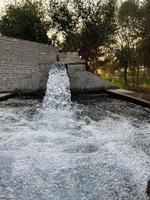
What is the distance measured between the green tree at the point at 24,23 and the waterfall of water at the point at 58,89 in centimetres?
903

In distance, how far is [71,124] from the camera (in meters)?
5.92

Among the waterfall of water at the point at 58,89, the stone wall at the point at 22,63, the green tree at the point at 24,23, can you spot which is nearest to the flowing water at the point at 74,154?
the waterfall of water at the point at 58,89

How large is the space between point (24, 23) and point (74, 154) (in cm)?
1551

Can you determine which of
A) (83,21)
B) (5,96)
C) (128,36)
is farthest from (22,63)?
(128,36)

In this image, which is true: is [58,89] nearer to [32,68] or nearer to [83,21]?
[32,68]

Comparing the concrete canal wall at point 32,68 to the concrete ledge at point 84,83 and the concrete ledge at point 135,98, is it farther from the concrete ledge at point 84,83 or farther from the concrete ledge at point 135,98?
the concrete ledge at point 135,98

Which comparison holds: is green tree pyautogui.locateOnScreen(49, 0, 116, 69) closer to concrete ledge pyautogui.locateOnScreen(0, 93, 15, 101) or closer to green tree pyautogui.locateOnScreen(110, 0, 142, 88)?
green tree pyautogui.locateOnScreen(110, 0, 142, 88)

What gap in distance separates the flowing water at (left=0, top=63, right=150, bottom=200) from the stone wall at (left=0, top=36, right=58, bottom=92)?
10.7ft

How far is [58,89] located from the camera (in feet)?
31.4

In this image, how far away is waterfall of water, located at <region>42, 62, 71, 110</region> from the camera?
8.23 metres

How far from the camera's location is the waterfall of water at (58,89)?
8230 millimetres

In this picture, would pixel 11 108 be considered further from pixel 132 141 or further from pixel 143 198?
pixel 143 198

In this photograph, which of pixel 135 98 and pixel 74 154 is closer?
pixel 74 154

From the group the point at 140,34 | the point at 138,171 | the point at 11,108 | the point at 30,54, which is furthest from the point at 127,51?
the point at 138,171
